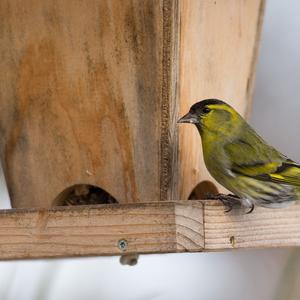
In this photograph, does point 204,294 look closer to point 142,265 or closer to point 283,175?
point 142,265

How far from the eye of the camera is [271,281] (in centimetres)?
634

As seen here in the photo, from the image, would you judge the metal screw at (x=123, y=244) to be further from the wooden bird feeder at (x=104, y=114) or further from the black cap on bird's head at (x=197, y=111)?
the black cap on bird's head at (x=197, y=111)

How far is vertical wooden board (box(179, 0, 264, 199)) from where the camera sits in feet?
14.1

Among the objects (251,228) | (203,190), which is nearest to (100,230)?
(251,228)

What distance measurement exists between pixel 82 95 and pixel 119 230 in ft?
3.10

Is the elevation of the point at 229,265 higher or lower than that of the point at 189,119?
lower

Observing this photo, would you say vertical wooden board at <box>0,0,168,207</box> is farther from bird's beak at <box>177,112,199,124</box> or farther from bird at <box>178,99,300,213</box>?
bird at <box>178,99,300,213</box>

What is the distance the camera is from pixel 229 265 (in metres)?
6.92

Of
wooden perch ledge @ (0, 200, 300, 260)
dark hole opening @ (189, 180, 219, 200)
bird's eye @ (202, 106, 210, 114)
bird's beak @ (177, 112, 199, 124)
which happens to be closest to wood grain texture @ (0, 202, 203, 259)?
wooden perch ledge @ (0, 200, 300, 260)

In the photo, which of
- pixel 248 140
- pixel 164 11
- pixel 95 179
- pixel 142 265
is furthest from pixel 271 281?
pixel 164 11

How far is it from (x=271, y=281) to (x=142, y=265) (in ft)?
3.87

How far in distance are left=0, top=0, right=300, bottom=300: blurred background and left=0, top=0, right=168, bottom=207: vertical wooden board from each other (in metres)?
0.44

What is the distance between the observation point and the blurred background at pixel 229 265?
18.4ft

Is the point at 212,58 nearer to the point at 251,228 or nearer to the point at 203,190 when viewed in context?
the point at 203,190
